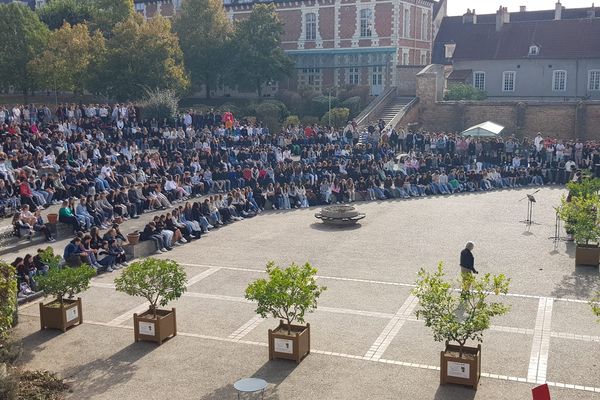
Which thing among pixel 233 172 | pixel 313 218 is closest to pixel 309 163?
pixel 233 172

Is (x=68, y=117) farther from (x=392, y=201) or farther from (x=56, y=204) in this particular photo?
(x=392, y=201)

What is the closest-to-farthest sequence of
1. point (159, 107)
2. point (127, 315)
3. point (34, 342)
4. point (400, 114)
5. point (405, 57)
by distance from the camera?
point (34, 342) → point (127, 315) → point (159, 107) → point (400, 114) → point (405, 57)

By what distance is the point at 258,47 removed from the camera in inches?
2174

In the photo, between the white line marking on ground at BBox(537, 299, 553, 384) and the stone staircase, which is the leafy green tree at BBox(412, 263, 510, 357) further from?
the stone staircase

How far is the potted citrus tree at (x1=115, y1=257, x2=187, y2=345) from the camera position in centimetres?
1448

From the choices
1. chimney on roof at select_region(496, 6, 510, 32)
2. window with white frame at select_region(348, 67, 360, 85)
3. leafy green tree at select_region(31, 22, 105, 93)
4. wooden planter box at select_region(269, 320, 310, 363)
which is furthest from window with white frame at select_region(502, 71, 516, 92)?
wooden planter box at select_region(269, 320, 310, 363)

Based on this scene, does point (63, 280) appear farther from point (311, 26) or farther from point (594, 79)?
point (594, 79)

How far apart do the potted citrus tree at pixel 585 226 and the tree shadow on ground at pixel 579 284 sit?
0.33 meters

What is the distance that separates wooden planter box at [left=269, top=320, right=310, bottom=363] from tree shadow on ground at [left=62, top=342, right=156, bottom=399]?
2650 mm

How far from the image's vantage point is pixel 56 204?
2703cm

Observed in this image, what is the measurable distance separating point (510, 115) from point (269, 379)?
39.4 m

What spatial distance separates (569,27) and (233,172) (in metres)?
39.4

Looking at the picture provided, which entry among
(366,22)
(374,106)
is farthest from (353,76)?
(374,106)

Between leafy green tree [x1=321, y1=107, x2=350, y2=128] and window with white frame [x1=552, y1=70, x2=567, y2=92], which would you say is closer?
leafy green tree [x1=321, y1=107, x2=350, y2=128]
